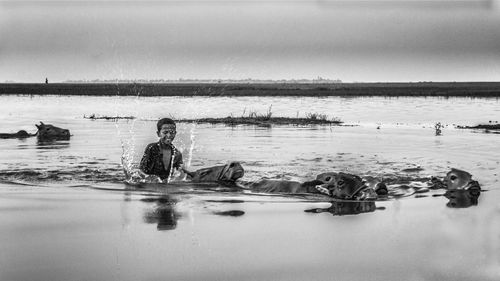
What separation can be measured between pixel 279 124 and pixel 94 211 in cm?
2076

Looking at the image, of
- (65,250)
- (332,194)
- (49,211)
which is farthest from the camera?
(332,194)

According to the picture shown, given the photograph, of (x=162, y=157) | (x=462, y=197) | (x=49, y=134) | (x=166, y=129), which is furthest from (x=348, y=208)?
(x=49, y=134)

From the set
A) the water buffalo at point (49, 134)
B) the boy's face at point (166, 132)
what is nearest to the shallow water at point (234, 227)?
the boy's face at point (166, 132)

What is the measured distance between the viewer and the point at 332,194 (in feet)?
34.4

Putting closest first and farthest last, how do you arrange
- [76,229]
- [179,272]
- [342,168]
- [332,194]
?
[179,272], [76,229], [332,194], [342,168]

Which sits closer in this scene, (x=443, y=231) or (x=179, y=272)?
(x=179, y=272)

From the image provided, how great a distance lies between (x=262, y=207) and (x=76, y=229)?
2783 mm

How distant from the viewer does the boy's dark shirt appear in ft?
39.0

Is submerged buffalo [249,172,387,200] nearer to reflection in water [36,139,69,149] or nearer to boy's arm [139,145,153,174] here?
boy's arm [139,145,153,174]

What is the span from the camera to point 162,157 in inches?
474

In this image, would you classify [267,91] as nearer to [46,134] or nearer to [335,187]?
[46,134]

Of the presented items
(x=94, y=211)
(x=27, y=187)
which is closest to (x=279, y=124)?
(x=27, y=187)

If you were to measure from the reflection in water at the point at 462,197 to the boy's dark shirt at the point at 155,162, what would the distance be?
15.6 feet

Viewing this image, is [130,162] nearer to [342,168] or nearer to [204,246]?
[342,168]
